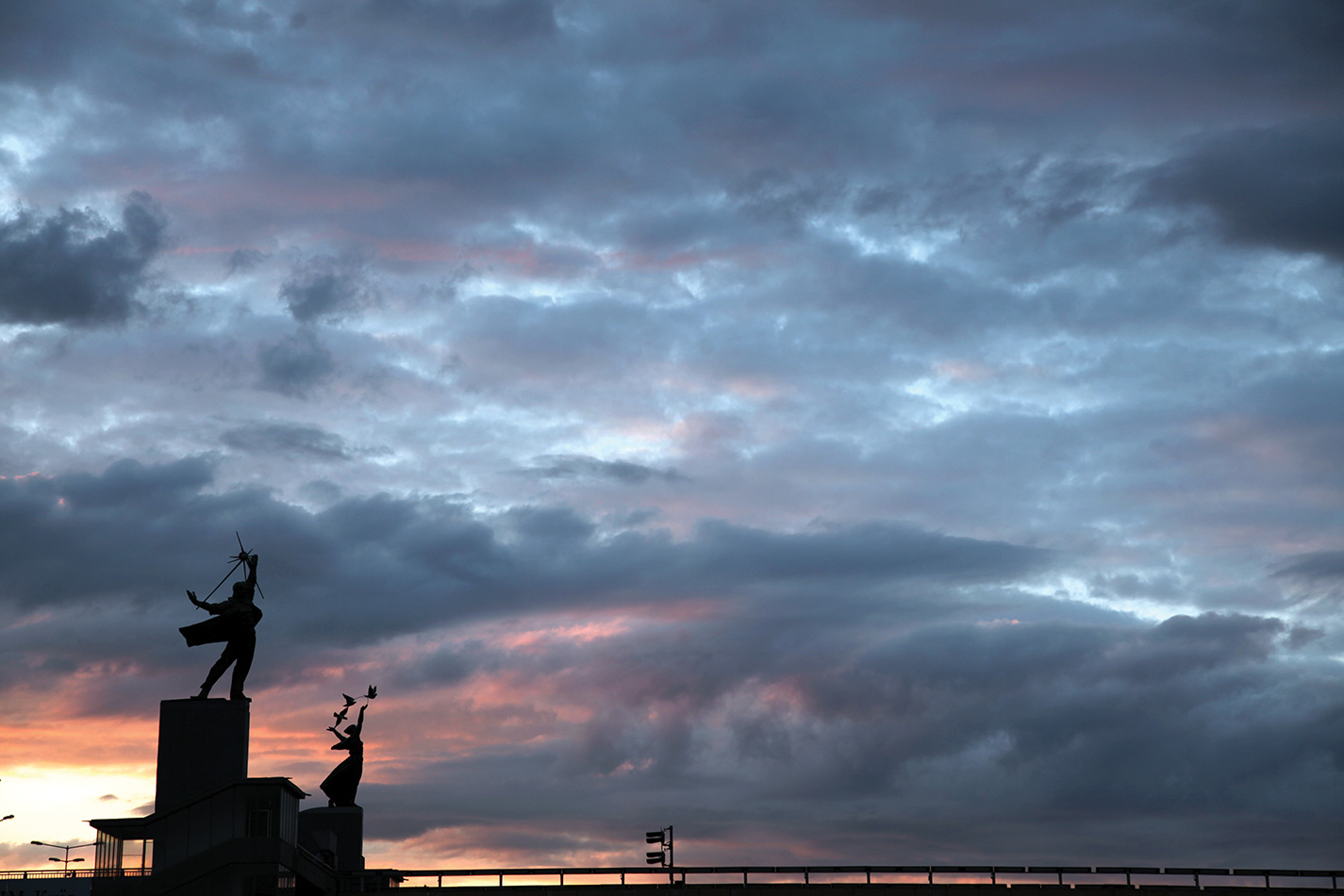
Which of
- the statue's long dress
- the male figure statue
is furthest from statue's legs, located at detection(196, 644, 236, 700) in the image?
the statue's long dress

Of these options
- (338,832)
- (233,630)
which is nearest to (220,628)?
(233,630)

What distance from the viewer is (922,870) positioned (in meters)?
47.3

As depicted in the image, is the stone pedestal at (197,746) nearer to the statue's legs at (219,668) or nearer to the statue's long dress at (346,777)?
the statue's legs at (219,668)

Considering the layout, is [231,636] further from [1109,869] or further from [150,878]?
[1109,869]

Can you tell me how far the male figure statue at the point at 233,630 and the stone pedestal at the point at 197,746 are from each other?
1406mm

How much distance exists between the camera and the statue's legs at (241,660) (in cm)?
4691

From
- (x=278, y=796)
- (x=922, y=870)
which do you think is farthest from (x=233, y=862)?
(x=922, y=870)

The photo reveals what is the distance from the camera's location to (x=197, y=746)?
45.3 m

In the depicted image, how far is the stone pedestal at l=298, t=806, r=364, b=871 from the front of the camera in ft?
174

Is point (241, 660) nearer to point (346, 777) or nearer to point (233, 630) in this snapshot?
point (233, 630)

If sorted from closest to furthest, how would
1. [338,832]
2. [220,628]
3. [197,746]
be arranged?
[197,746] → [220,628] → [338,832]

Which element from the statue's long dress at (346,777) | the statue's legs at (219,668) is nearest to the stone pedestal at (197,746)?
the statue's legs at (219,668)

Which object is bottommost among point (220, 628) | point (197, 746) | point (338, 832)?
point (338, 832)

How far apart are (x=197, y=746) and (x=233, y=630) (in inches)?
168
